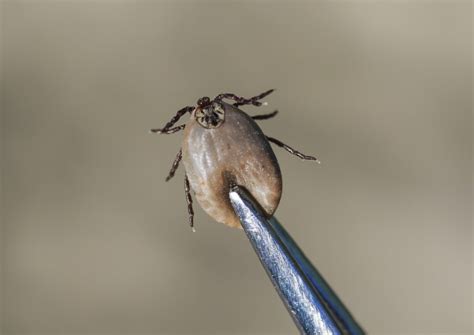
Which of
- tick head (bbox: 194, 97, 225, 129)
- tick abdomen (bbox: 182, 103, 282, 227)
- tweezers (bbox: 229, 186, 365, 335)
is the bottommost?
tweezers (bbox: 229, 186, 365, 335)

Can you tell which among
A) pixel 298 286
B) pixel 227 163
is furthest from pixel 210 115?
pixel 298 286

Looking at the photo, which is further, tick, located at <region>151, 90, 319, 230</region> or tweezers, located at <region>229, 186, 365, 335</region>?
tick, located at <region>151, 90, 319, 230</region>

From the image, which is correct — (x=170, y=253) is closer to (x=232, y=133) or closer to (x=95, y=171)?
(x=95, y=171)

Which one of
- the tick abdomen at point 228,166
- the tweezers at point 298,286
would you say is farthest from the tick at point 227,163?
the tweezers at point 298,286

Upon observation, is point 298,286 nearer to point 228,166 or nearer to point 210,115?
point 228,166

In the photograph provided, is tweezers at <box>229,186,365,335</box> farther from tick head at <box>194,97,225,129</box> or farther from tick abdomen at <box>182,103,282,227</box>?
tick head at <box>194,97,225,129</box>

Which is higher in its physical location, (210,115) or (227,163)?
(210,115)

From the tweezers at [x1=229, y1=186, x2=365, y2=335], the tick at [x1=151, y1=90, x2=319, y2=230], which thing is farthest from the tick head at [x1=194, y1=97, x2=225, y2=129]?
the tweezers at [x1=229, y1=186, x2=365, y2=335]
